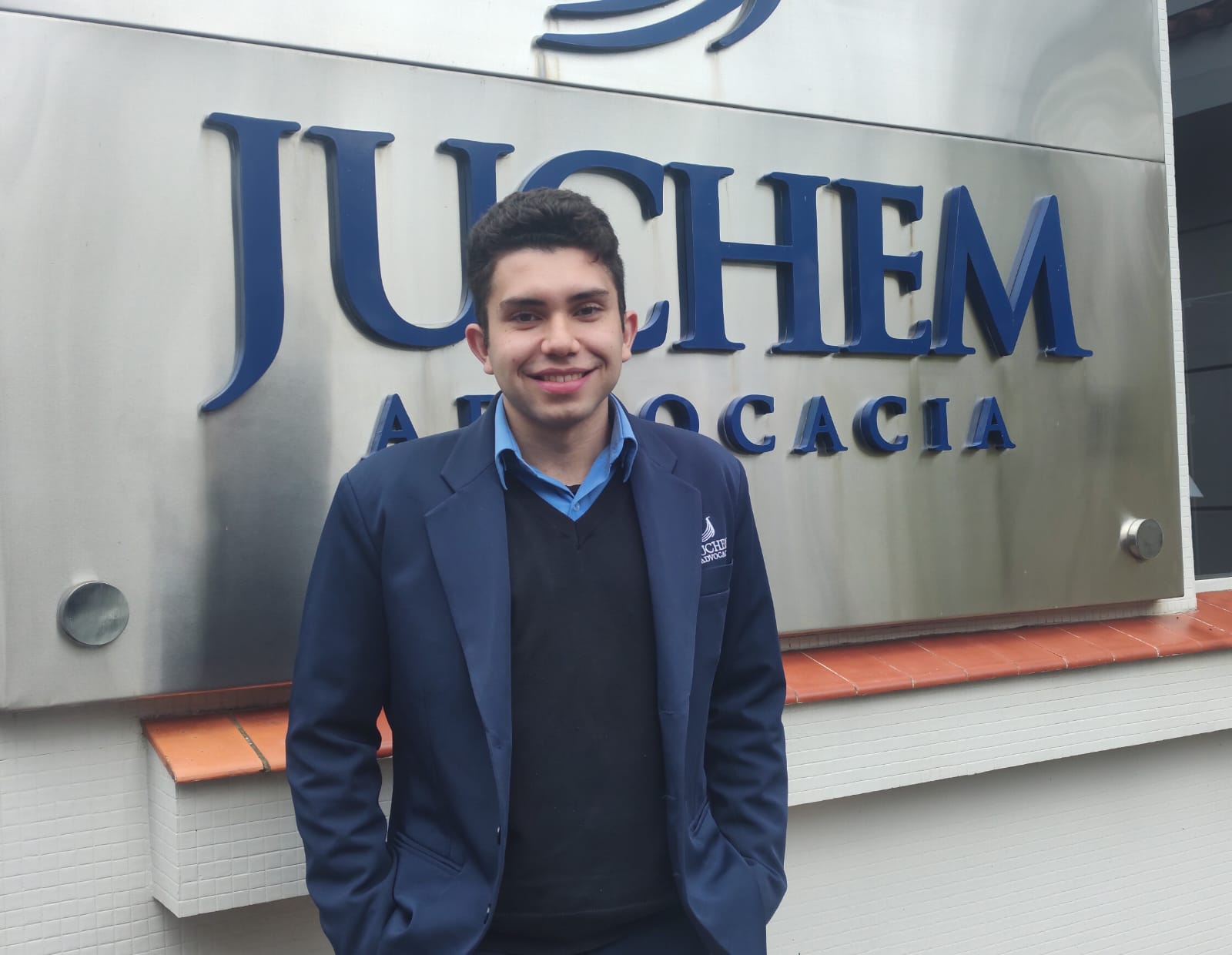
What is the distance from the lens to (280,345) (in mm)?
2420

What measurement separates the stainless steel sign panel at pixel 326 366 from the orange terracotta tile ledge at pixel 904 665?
11cm

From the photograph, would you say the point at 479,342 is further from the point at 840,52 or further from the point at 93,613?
the point at 840,52

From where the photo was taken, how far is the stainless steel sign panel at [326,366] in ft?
7.24

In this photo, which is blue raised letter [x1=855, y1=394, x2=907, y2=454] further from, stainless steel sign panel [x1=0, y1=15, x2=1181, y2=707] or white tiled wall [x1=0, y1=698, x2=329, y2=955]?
white tiled wall [x1=0, y1=698, x2=329, y2=955]

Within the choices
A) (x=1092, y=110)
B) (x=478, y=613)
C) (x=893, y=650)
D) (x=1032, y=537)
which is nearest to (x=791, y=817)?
(x=893, y=650)

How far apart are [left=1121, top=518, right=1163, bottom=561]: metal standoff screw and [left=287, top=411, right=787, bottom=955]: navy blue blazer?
2.20 meters

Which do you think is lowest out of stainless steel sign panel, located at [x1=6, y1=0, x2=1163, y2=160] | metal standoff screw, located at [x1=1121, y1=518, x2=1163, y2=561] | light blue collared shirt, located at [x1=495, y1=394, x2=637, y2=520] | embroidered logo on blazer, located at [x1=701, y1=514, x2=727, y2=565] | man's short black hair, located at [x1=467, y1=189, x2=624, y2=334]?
metal standoff screw, located at [x1=1121, y1=518, x2=1163, y2=561]

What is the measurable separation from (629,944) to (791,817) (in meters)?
1.30

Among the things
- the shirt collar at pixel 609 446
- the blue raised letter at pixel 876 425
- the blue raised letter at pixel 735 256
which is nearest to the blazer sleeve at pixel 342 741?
the shirt collar at pixel 609 446

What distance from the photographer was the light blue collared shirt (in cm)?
181

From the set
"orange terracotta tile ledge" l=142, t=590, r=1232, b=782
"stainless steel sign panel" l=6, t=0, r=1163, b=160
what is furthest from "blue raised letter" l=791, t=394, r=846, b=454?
"stainless steel sign panel" l=6, t=0, r=1163, b=160

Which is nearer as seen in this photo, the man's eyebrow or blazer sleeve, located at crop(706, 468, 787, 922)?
the man's eyebrow

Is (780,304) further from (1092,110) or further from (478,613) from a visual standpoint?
(478,613)

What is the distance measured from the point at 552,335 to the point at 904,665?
175 centimetres
